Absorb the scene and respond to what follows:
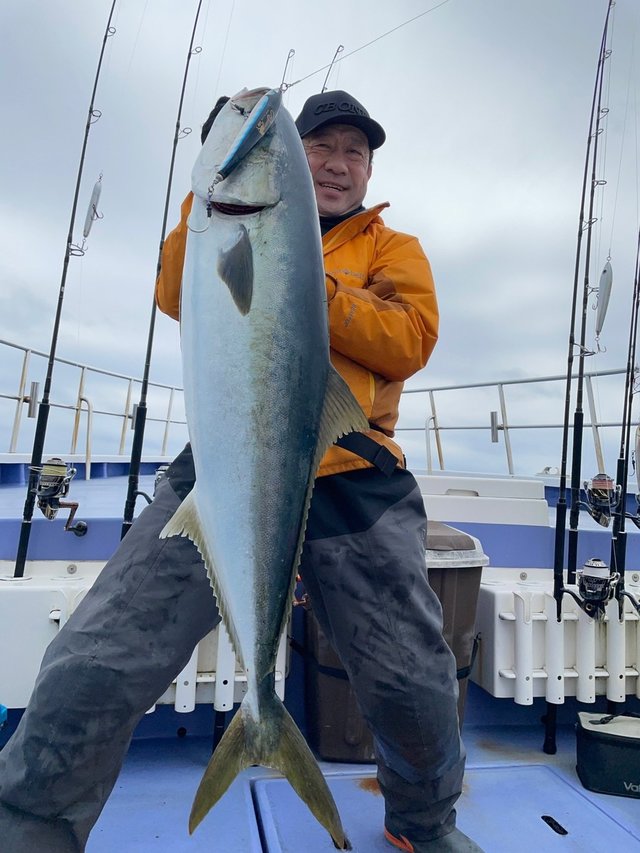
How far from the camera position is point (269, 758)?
58.2 inches

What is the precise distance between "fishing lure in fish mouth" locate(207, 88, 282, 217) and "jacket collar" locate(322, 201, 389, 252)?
49cm

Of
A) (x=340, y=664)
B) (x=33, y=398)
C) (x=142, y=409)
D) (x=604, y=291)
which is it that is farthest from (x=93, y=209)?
(x=604, y=291)

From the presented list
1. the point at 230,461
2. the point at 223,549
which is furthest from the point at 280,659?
the point at 230,461

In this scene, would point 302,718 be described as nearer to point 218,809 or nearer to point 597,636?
point 218,809

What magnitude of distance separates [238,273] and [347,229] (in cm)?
66

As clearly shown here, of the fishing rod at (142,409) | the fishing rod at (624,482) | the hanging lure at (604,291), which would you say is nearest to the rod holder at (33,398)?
the fishing rod at (142,409)

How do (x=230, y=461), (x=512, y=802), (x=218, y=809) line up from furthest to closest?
(x=512, y=802), (x=218, y=809), (x=230, y=461)

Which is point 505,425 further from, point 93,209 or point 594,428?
point 93,209

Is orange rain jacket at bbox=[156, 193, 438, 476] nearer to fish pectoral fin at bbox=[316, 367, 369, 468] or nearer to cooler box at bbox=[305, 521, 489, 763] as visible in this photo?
fish pectoral fin at bbox=[316, 367, 369, 468]

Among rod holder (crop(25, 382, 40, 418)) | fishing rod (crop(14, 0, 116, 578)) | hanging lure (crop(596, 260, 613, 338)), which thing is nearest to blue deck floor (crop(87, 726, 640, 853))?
fishing rod (crop(14, 0, 116, 578))

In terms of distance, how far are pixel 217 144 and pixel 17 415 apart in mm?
5304

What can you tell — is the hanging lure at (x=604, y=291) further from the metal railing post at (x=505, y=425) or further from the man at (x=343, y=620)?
the man at (x=343, y=620)

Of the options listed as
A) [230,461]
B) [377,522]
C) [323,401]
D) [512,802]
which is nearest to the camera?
[230,461]

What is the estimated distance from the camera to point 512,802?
236cm
